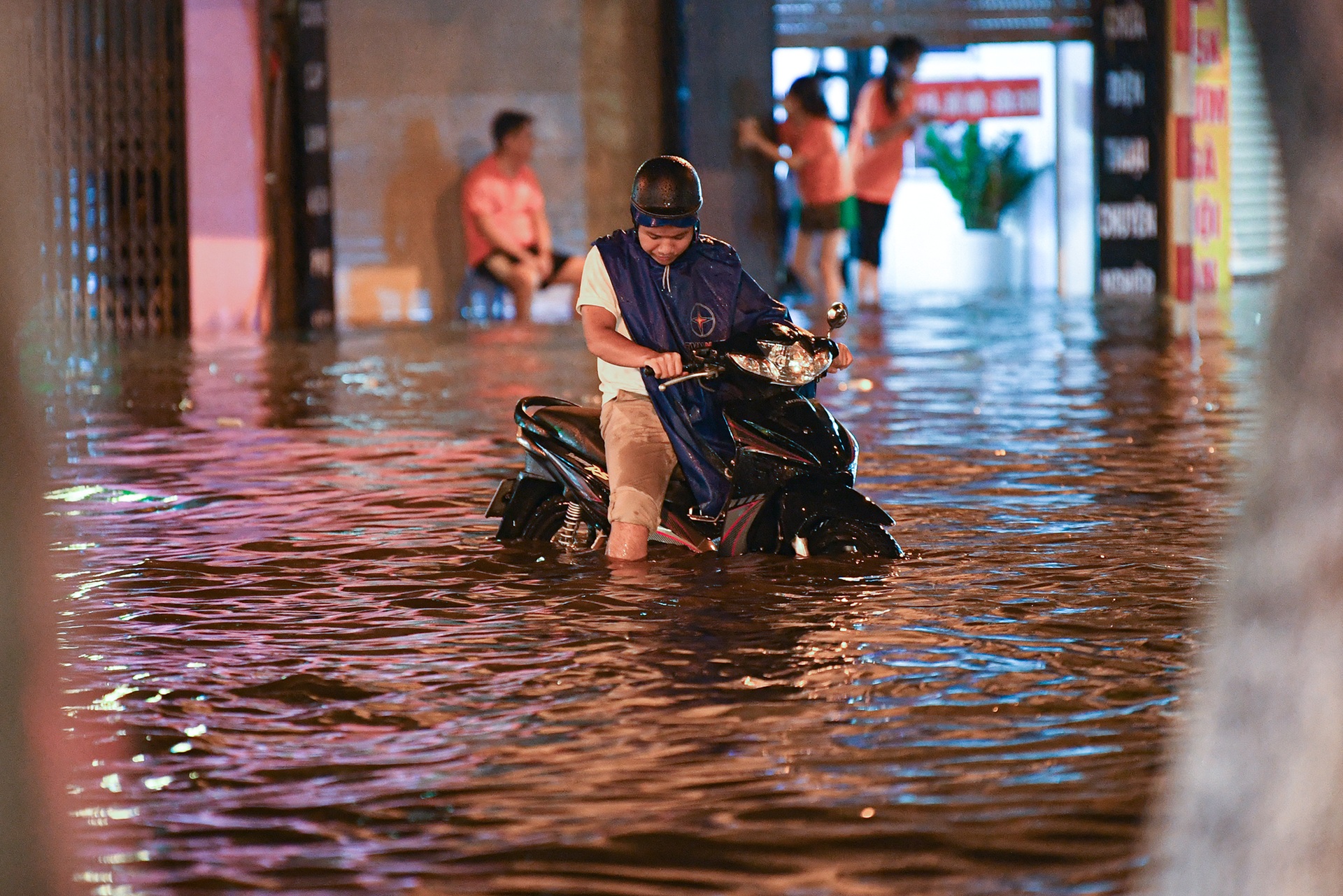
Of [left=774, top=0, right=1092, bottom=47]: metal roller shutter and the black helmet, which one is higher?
[left=774, top=0, right=1092, bottom=47]: metal roller shutter

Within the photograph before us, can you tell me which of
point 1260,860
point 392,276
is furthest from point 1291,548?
point 392,276

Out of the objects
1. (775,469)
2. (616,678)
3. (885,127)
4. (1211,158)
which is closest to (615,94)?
(885,127)

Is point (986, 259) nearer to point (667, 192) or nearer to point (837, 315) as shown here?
point (667, 192)

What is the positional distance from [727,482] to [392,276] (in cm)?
1130

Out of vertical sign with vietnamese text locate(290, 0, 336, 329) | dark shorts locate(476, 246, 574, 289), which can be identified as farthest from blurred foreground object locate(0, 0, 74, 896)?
vertical sign with vietnamese text locate(290, 0, 336, 329)

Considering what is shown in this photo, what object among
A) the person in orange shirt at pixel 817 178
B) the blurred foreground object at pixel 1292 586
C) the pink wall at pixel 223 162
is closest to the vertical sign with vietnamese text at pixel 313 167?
the pink wall at pixel 223 162

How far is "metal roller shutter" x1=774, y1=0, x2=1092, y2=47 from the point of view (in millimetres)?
15992

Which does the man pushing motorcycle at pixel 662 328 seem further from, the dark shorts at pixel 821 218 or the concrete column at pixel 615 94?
the concrete column at pixel 615 94

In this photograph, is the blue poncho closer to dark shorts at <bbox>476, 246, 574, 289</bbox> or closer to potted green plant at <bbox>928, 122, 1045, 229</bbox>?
dark shorts at <bbox>476, 246, 574, 289</bbox>

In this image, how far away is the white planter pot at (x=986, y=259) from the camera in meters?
20.4

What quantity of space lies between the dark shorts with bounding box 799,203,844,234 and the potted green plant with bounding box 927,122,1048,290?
20.0 feet

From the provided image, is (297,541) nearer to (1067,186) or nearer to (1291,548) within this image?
(1291,548)

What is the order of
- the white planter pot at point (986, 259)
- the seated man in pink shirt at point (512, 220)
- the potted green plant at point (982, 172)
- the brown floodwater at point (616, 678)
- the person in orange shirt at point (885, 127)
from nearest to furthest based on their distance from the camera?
1. the brown floodwater at point (616, 678)
2. the person in orange shirt at point (885, 127)
3. the seated man in pink shirt at point (512, 220)
4. the potted green plant at point (982, 172)
5. the white planter pot at point (986, 259)

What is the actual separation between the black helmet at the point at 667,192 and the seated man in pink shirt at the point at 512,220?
973cm
